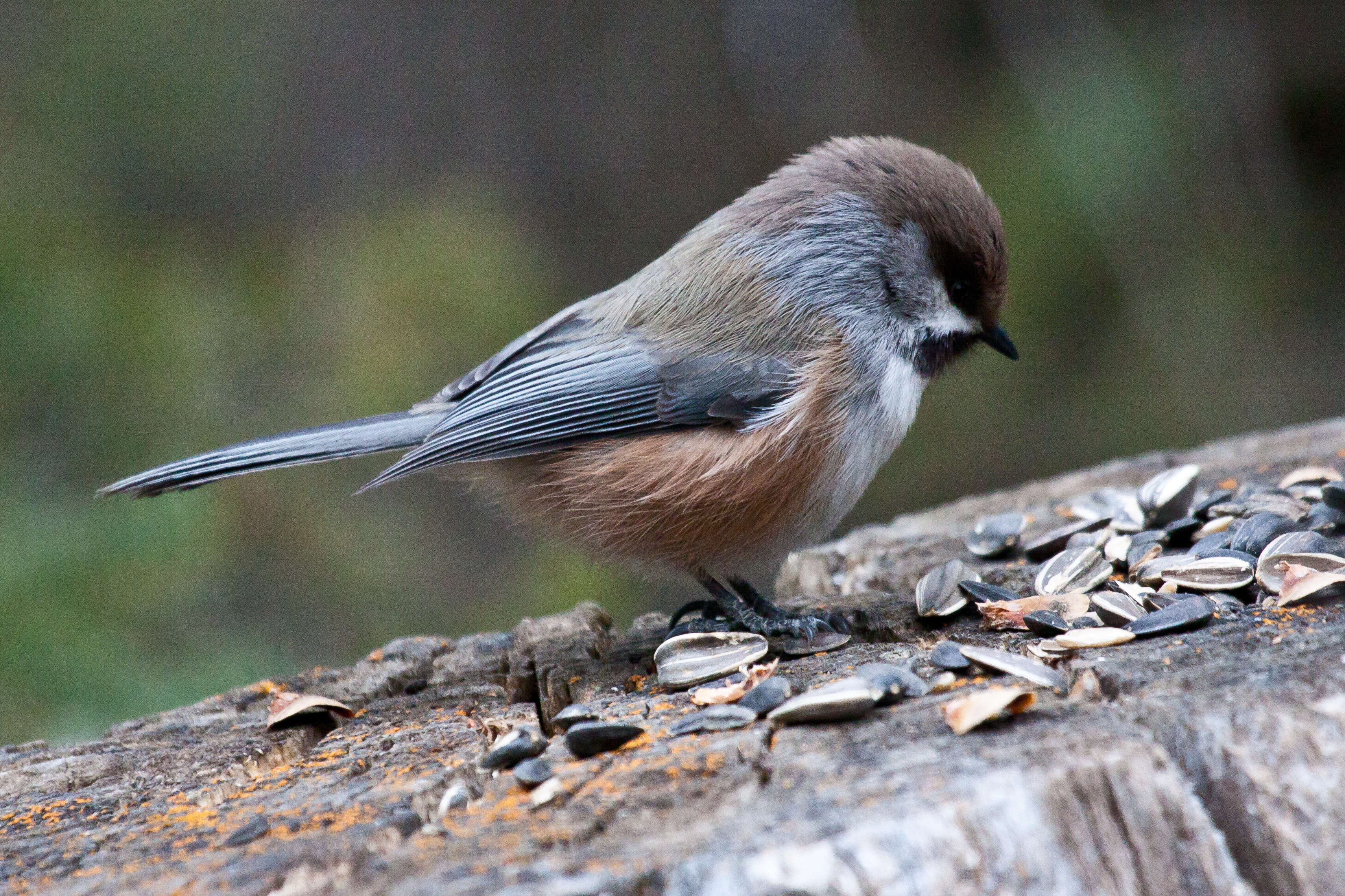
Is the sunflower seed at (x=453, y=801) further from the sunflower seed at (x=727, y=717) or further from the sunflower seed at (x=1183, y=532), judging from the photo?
the sunflower seed at (x=1183, y=532)

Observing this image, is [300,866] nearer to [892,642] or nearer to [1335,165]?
[892,642]

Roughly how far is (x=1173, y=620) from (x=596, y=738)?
91cm

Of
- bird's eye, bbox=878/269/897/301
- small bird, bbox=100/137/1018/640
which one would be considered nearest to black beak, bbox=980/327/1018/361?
small bird, bbox=100/137/1018/640

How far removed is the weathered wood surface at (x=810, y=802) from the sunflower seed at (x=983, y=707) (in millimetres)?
19

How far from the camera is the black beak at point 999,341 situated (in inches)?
95.7

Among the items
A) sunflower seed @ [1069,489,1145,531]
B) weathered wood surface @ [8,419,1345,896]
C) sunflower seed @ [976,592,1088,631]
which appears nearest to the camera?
weathered wood surface @ [8,419,1345,896]

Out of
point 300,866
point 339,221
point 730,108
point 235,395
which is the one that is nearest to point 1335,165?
point 730,108

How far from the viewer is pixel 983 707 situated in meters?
1.36

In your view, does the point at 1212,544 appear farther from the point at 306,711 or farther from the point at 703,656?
the point at 306,711

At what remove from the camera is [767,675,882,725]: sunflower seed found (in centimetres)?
145

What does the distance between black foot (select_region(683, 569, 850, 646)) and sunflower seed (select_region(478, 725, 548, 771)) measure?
60 cm

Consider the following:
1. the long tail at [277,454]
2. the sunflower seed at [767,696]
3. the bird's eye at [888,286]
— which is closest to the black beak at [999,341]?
the bird's eye at [888,286]

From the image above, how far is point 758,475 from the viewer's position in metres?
2.12

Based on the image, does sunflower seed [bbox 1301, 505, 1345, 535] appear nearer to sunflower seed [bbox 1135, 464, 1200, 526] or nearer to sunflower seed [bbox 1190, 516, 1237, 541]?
sunflower seed [bbox 1190, 516, 1237, 541]
